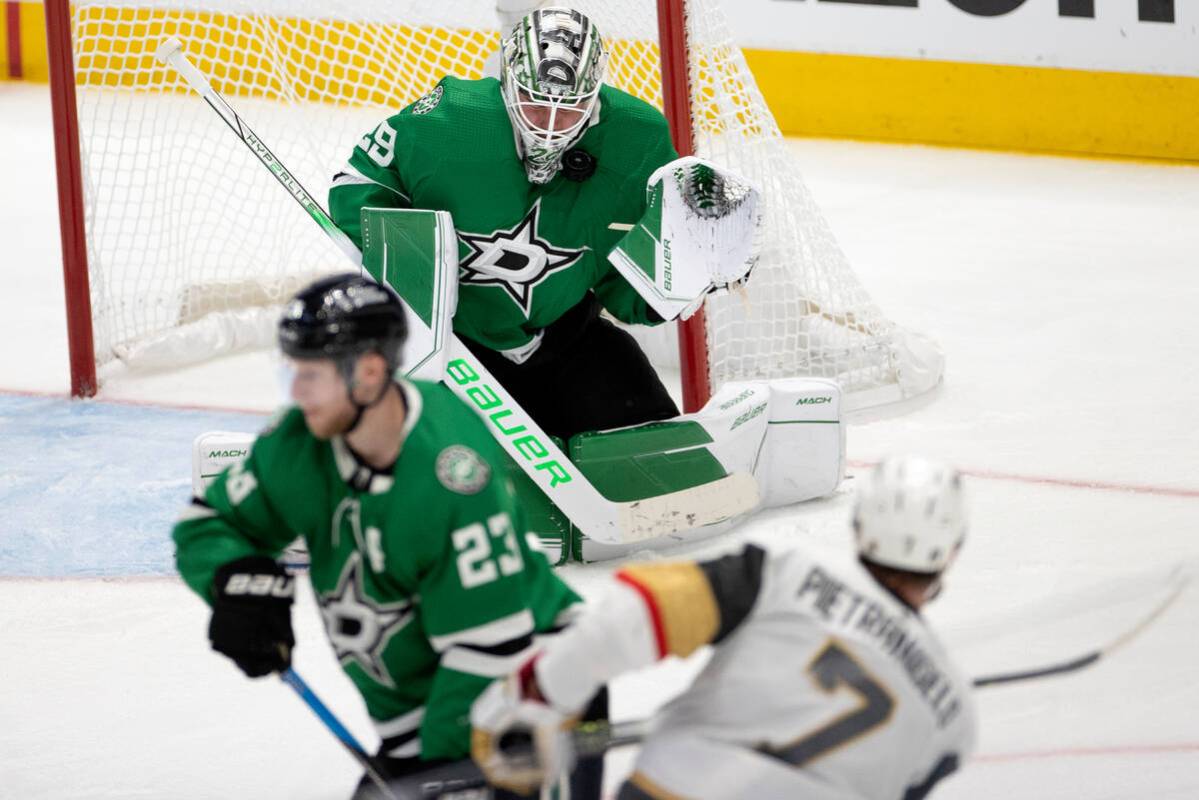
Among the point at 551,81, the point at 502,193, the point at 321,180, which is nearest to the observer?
the point at 551,81

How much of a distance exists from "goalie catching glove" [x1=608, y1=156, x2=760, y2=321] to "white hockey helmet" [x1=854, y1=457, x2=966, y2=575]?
5.85ft

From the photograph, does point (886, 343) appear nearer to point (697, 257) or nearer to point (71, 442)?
point (697, 257)

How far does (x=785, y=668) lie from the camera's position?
1.83 metres

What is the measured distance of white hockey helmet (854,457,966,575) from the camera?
73.5 inches

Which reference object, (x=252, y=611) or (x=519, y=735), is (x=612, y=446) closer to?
(x=252, y=611)

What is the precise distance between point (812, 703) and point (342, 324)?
66 centimetres

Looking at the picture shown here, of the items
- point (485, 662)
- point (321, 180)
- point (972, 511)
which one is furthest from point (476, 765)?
point (321, 180)

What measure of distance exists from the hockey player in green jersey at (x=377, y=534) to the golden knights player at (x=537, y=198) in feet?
5.03

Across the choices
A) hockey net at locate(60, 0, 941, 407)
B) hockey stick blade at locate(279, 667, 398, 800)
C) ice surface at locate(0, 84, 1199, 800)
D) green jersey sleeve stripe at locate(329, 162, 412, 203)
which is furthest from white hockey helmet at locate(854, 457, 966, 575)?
green jersey sleeve stripe at locate(329, 162, 412, 203)

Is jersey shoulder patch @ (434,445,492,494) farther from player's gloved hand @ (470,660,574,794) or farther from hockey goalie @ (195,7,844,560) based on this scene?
hockey goalie @ (195,7,844,560)

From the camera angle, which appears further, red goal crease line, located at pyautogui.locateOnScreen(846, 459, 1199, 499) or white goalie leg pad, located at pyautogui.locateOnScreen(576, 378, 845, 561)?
red goal crease line, located at pyautogui.locateOnScreen(846, 459, 1199, 499)

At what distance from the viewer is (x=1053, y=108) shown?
732cm

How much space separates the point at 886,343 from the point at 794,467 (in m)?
0.96

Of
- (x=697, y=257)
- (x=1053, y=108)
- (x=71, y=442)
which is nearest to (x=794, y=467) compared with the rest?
(x=697, y=257)
